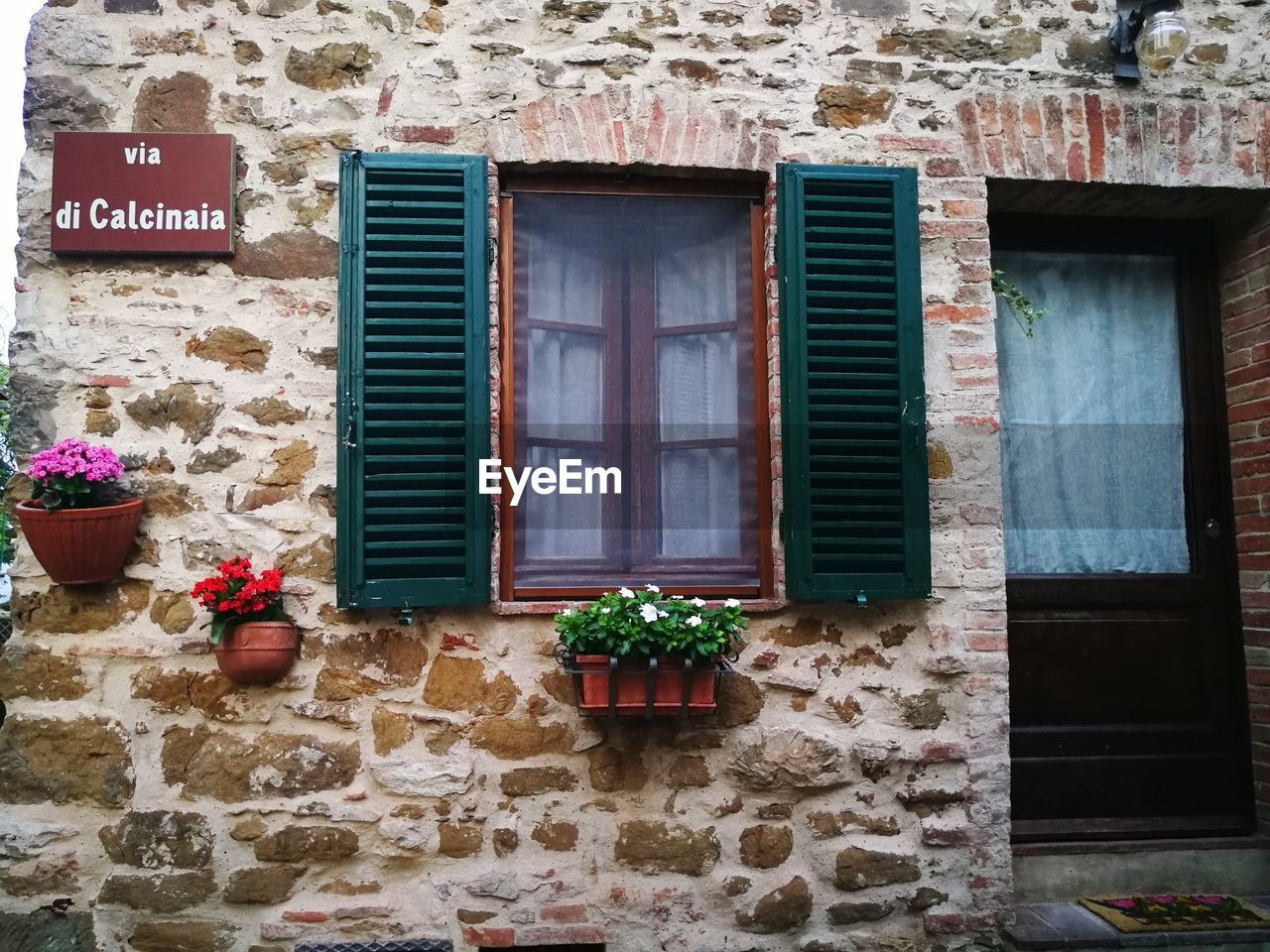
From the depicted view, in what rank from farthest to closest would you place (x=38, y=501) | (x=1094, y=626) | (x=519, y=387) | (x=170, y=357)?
(x=1094, y=626), (x=519, y=387), (x=170, y=357), (x=38, y=501)

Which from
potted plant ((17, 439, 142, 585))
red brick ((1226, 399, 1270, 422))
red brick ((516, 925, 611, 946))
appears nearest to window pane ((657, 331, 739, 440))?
red brick ((516, 925, 611, 946))

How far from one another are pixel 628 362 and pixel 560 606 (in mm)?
942

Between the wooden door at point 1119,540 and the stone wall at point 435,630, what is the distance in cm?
46

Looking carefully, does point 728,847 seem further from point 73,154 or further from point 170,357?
point 73,154

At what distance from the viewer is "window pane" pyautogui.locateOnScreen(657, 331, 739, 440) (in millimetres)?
3240

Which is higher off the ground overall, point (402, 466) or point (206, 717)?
point (402, 466)

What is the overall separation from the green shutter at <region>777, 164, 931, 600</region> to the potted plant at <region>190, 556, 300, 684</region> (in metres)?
1.70

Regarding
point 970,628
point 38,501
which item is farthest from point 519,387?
point 970,628

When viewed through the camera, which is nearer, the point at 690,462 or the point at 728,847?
the point at 728,847

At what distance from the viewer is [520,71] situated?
3.10m

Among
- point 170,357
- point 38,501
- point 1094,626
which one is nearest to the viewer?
point 38,501

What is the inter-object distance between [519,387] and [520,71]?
3.68 ft

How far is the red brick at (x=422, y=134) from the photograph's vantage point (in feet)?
10.0

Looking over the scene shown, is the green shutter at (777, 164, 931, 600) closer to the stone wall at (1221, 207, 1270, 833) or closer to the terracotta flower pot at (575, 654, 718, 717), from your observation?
the terracotta flower pot at (575, 654, 718, 717)
